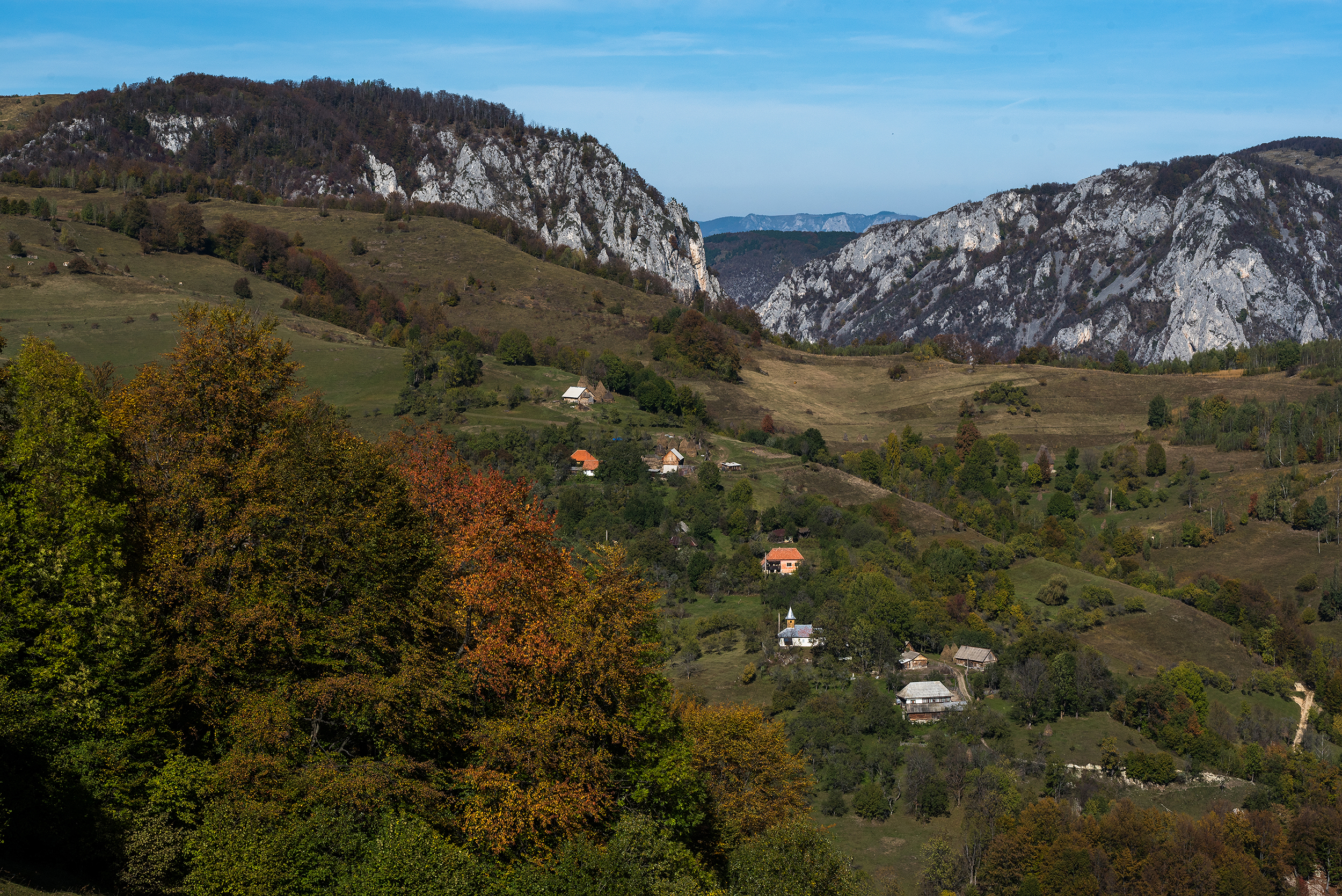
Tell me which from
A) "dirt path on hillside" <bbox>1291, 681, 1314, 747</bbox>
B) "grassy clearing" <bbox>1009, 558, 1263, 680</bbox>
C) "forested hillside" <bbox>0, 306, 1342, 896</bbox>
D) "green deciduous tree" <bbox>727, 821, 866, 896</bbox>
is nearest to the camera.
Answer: "forested hillside" <bbox>0, 306, 1342, 896</bbox>

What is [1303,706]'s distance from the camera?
288 ft

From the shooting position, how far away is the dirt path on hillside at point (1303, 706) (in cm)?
8206

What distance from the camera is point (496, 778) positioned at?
2384cm

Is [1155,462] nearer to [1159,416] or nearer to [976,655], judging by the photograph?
[1159,416]

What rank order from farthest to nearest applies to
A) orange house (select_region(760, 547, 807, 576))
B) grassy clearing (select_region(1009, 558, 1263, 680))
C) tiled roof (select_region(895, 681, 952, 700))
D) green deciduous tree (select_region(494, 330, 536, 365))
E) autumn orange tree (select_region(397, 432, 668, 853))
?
green deciduous tree (select_region(494, 330, 536, 365))
orange house (select_region(760, 547, 807, 576))
grassy clearing (select_region(1009, 558, 1263, 680))
tiled roof (select_region(895, 681, 952, 700))
autumn orange tree (select_region(397, 432, 668, 853))

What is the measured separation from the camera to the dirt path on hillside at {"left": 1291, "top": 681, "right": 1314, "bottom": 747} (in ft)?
269

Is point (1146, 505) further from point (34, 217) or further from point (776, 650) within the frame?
point (34, 217)

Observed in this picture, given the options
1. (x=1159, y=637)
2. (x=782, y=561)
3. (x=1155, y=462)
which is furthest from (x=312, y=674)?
(x=1155, y=462)

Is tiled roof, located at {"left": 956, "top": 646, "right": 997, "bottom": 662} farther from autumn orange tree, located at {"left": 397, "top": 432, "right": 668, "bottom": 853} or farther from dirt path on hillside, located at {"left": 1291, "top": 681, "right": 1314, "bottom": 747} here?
autumn orange tree, located at {"left": 397, "top": 432, "right": 668, "bottom": 853}

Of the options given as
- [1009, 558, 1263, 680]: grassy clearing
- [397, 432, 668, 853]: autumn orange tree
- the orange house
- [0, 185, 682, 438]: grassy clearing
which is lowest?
[1009, 558, 1263, 680]: grassy clearing

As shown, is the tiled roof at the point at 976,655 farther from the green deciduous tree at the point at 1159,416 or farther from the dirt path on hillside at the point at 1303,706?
the green deciduous tree at the point at 1159,416

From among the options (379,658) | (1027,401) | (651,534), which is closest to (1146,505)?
A: (1027,401)

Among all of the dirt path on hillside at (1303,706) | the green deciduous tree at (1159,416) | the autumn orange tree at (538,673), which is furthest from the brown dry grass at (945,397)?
the autumn orange tree at (538,673)

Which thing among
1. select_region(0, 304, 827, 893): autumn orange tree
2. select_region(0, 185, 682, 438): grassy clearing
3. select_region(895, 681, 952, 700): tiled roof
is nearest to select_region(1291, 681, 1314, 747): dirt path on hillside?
select_region(895, 681, 952, 700): tiled roof
